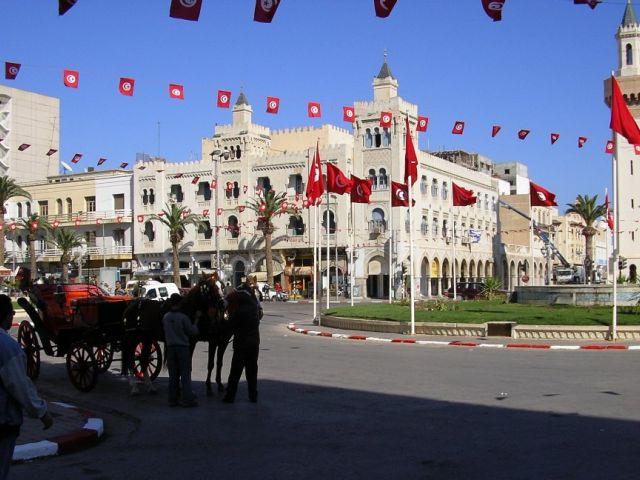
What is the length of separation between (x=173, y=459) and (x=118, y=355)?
10.9 m

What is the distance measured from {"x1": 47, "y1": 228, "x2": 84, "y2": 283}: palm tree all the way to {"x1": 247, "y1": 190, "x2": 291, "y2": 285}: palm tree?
18.1m

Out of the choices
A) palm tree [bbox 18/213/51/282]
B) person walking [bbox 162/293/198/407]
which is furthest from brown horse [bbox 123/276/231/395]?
palm tree [bbox 18/213/51/282]

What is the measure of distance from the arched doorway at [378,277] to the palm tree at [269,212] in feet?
26.4

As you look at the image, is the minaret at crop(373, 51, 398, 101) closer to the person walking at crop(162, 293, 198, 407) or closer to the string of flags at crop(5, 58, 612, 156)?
the string of flags at crop(5, 58, 612, 156)

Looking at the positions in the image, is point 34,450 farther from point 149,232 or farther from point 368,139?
point 149,232

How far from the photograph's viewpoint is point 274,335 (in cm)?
2669

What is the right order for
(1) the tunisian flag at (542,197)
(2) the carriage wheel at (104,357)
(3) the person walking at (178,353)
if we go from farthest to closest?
(1) the tunisian flag at (542,197) → (2) the carriage wheel at (104,357) → (3) the person walking at (178,353)

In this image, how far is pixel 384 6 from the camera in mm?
13781

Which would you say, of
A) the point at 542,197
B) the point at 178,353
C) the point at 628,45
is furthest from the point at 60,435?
the point at 628,45

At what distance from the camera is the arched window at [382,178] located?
6481cm

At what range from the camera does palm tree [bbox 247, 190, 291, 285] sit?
6600 centimetres

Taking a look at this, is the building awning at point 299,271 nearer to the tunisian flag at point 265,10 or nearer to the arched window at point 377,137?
the arched window at point 377,137

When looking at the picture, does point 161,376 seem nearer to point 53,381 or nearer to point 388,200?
point 53,381

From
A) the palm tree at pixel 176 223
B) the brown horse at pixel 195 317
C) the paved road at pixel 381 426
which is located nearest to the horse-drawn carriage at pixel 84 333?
the brown horse at pixel 195 317
